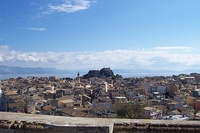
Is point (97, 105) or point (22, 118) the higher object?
point (22, 118)

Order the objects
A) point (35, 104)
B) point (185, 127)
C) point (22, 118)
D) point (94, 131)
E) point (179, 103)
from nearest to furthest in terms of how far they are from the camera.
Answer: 1. point (94, 131)
2. point (185, 127)
3. point (22, 118)
4. point (179, 103)
5. point (35, 104)

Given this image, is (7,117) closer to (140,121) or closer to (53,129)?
Answer: (53,129)

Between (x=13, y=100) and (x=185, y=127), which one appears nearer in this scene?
(x=185, y=127)

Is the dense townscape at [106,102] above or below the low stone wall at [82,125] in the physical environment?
below

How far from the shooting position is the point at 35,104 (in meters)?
55.4

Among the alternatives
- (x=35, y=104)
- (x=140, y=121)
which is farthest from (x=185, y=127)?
(x=35, y=104)

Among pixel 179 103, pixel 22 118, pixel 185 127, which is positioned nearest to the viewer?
pixel 185 127

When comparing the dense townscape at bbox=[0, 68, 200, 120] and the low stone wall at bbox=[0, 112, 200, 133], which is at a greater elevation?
the low stone wall at bbox=[0, 112, 200, 133]

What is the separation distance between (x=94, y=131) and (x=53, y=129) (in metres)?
0.64

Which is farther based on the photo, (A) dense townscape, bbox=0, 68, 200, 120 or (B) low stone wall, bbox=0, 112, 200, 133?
(A) dense townscape, bbox=0, 68, 200, 120

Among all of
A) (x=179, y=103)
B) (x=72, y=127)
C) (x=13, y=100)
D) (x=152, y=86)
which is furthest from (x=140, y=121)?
(x=152, y=86)

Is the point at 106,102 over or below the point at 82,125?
below

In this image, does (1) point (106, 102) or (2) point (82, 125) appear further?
(1) point (106, 102)

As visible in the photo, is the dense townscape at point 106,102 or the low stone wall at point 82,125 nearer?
the low stone wall at point 82,125
